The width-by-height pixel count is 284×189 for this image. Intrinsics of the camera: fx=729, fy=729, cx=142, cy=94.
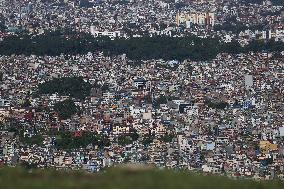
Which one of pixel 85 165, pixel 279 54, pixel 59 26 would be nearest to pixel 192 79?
pixel 279 54

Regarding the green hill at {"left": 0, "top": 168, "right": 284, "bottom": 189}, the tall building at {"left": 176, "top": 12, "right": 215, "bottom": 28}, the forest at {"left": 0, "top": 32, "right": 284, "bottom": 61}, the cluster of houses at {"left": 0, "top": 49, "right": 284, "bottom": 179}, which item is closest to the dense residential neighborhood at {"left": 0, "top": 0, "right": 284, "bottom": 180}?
the cluster of houses at {"left": 0, "top": 49, "right": 284, "bottom": 179}

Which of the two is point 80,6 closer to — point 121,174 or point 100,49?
point 100,49

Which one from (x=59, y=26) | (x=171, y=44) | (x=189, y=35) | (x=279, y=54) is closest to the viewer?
(x=279, y=54)

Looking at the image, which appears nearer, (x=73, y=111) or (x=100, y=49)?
(x=73, y=111)

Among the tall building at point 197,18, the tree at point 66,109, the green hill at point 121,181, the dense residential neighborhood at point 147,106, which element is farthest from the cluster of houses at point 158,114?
the tall building at point 197,18

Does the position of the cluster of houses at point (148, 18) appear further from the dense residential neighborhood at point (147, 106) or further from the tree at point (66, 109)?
the tree at point (66, 109)

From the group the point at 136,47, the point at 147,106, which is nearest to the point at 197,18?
the point at 136,47
